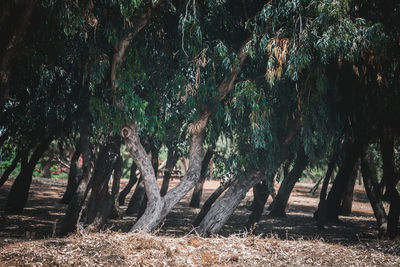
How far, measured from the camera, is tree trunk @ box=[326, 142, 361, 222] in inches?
538

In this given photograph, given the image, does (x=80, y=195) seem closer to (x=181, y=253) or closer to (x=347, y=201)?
(x=181, y=253)

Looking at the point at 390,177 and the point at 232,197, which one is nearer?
the point at 390,177

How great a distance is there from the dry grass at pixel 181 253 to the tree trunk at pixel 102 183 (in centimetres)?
197

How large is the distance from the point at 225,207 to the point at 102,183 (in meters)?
3.51

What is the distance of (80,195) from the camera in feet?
34.4

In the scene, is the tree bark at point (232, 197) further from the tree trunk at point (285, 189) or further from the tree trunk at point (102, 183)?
the tree trunk at point (285, 189)

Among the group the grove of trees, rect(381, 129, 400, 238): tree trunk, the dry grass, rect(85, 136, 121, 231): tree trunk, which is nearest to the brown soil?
rect(85, 136, 121, 231): tree trunk

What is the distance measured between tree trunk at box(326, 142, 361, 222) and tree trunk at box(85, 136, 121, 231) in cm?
770

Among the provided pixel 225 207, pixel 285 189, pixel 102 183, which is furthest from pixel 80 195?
pixel 285 189

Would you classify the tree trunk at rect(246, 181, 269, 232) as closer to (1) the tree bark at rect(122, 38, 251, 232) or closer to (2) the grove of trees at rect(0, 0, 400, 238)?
(2) the grove of trees at rect(0, 0, 400, 238)

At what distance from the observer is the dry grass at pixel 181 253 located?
6820 mm

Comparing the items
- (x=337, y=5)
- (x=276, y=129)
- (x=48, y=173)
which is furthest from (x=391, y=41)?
(x=48, y=173)

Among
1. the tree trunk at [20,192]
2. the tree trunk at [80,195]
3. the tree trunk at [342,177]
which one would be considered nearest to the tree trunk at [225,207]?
the tree trunk at [80,195]

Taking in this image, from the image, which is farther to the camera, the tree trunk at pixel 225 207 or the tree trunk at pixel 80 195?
the tree trunk at pixel 225 207
